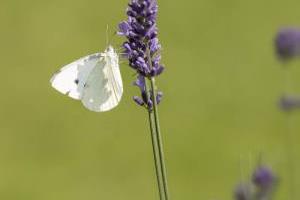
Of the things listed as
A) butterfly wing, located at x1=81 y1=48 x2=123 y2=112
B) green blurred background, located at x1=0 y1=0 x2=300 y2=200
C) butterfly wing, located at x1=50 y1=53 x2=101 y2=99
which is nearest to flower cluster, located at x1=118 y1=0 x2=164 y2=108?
butterfly wing, located at x1=81 y1=48 x2=123 y2=112

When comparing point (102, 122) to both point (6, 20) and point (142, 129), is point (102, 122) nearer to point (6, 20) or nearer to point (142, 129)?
point (142, 129)

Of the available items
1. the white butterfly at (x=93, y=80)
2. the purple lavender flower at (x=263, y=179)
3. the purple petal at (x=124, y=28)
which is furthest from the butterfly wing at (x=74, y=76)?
the purple lavender flower at (x=263, y=179)

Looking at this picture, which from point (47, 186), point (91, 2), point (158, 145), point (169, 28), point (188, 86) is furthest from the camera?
point (91, 2)

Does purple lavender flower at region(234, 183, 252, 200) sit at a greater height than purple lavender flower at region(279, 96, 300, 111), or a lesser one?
lesser

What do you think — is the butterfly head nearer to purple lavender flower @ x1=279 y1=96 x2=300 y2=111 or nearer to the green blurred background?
purple lavender flower @ x1=279 y1=96 x2=300 y2=111

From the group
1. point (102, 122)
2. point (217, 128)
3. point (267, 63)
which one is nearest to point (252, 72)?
point (267, 63)

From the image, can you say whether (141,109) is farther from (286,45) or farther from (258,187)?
(258,187)

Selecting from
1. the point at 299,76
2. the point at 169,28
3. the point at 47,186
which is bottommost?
the point at 47,186

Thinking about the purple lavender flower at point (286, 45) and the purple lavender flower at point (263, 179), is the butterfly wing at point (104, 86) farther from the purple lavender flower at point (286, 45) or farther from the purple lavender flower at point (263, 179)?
the purple lavender flower at point (263, 179)
